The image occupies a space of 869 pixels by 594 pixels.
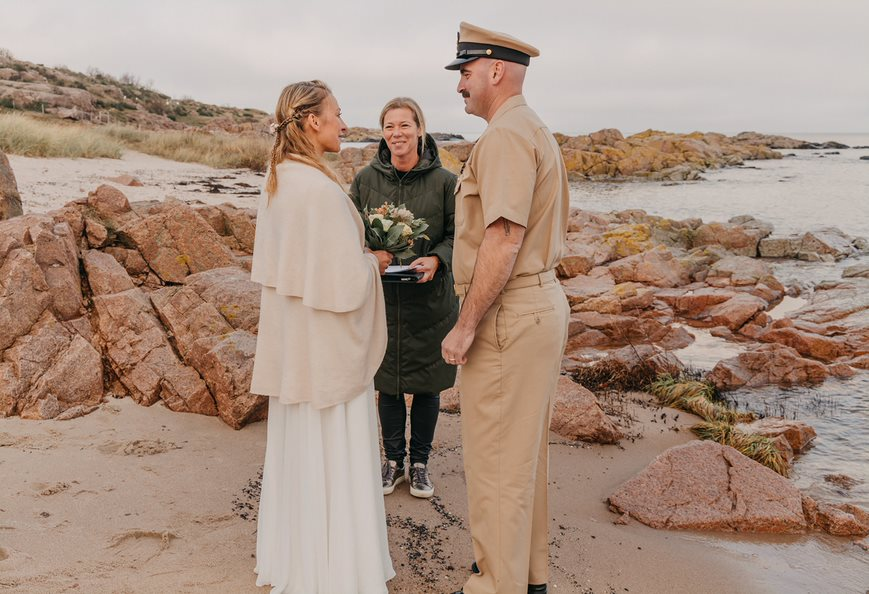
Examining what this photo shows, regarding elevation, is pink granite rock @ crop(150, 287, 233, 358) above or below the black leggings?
above

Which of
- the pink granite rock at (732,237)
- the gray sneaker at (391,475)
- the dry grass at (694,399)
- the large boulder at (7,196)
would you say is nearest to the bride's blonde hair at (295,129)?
the gray sneaker at (391,475)

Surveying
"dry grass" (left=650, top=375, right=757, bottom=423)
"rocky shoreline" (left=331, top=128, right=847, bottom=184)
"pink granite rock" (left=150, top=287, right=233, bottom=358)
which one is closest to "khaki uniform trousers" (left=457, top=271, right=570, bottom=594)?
"pink granite rock" (left=150, top=287, right=233, bottom=358)

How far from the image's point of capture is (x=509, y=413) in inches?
125

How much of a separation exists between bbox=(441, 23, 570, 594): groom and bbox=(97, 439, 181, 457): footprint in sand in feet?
9.04

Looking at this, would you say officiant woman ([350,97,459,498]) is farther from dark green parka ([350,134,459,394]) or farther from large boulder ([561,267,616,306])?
large boulder ([561,267,616,306])

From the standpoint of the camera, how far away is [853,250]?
2186 centimetres

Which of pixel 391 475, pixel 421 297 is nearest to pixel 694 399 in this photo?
pixel 391 475

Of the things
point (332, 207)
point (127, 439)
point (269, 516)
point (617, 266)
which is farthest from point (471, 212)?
point (617, 266)

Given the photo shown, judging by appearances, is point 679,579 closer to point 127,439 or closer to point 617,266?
point 127,439

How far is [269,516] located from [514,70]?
2.45 metres

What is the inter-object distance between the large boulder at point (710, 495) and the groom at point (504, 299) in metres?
1.96

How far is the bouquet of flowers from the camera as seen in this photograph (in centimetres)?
399

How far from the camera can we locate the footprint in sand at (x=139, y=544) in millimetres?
3691

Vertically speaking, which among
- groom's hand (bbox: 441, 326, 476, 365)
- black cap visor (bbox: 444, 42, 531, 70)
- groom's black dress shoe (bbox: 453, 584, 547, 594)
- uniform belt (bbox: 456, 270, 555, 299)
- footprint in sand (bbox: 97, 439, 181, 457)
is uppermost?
black cap visor (bbox: 444, 42, 531, 70)
